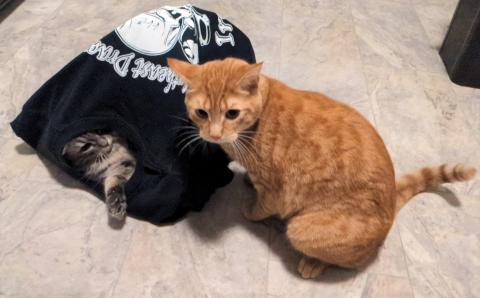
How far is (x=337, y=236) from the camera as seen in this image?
114 cm

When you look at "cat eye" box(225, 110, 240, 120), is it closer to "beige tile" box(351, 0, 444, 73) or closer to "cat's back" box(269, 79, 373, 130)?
"cat's back" box(269, 79, 373, 130)

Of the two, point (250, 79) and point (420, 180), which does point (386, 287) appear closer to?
point (420, 180)

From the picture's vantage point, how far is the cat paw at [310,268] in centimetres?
127

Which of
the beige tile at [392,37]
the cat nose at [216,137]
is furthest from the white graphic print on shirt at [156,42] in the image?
the beige tile at [392,37]

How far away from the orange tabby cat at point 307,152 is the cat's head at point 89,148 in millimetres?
448

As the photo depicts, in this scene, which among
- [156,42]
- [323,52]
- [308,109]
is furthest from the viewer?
[323,52]

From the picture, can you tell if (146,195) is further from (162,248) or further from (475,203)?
(475,203)

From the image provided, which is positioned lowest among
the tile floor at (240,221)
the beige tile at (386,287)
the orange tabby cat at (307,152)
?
the beige tile at (386,287)

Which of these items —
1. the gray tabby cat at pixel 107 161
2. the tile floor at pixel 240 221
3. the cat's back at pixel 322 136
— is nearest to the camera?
the cat's back at pixel 322 136

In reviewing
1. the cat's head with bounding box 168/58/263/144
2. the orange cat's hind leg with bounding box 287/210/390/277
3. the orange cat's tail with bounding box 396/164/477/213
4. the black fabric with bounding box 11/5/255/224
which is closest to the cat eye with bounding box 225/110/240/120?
the cat's head with bounding box 168/58/263/144

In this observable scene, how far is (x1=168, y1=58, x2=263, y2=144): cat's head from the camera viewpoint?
1072mm

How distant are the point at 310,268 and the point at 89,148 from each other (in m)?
0.89

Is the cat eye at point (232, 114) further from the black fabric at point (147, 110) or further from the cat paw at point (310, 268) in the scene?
the cat paw at point (310, 268)

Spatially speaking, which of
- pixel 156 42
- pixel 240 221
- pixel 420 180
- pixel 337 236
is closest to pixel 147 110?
pixel 156 42
